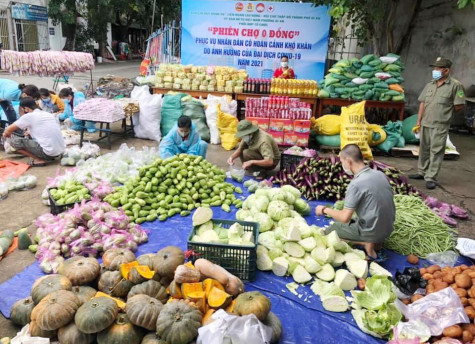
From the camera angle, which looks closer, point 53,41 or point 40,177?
point 40,177

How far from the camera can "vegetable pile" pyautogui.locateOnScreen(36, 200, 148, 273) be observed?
146 inches

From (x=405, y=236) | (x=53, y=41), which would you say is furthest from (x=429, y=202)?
(x=53, y=41)

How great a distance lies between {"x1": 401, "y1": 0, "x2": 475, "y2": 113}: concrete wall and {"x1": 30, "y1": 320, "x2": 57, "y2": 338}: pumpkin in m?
11.0

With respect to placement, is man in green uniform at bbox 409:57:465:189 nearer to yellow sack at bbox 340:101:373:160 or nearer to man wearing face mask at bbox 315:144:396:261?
yellow sack at bbox 340:101:373:160

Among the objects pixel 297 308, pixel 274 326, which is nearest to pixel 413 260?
pixel 297 308

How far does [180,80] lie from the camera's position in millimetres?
9617

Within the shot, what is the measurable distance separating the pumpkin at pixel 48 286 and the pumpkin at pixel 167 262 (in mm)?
655

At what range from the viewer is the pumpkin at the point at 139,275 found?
2807mm

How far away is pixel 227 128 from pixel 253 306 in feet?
19.6

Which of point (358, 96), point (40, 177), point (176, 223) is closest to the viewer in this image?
point (176, 223)

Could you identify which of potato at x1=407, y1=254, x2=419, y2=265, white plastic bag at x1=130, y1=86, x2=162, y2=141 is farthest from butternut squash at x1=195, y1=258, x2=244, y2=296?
white plastic bag at x1=130, y1=86, x2=162, y2=141

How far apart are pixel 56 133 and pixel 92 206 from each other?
10.3 ft

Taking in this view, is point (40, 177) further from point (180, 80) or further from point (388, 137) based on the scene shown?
point (388, 137)

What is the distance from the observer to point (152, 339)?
2414mm
